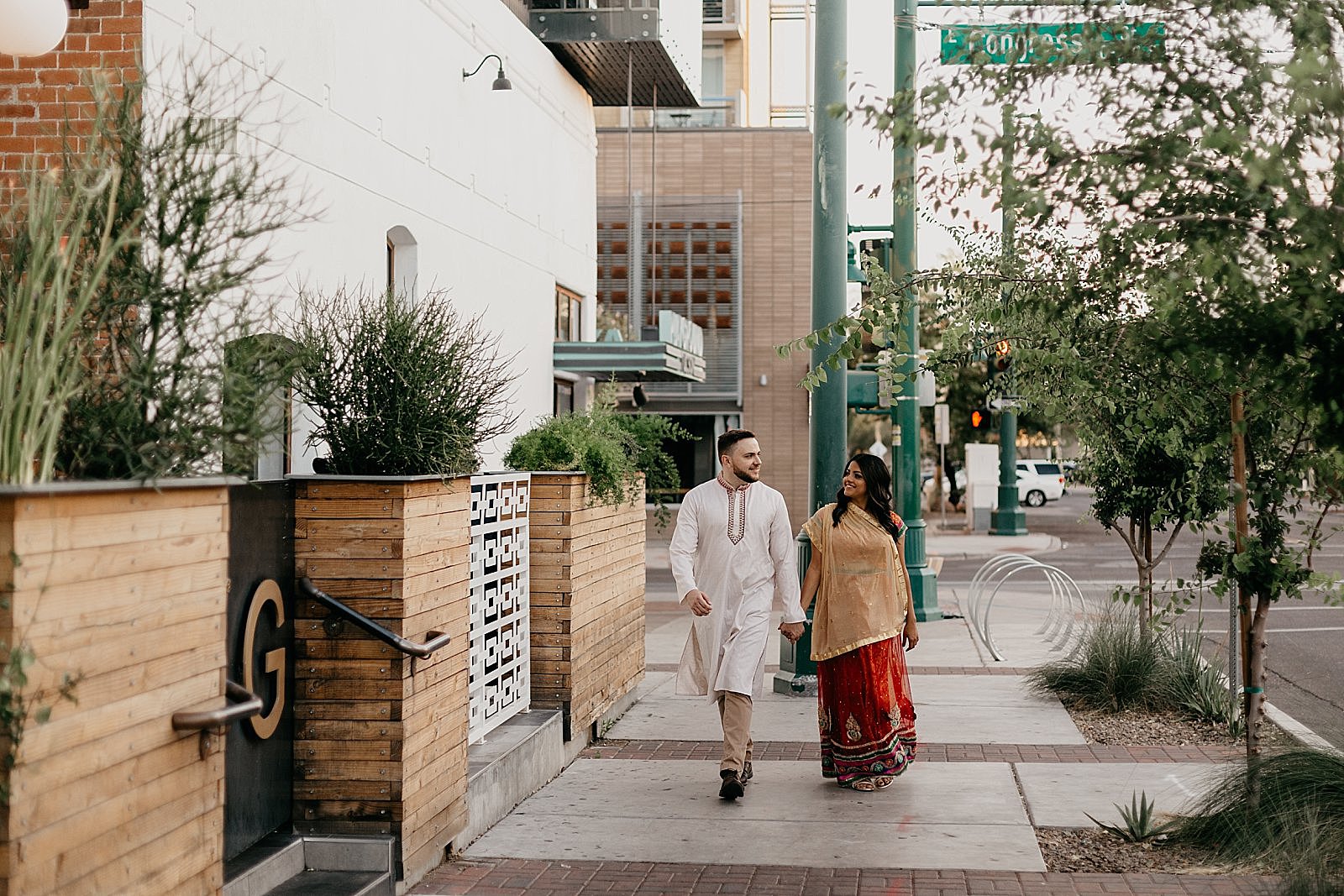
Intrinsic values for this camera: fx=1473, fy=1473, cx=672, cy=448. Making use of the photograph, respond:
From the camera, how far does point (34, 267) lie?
3.83 metres

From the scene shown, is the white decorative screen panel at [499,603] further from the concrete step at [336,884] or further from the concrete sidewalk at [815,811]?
the concrete step at [336,884]

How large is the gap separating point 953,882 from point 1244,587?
7.30 ft

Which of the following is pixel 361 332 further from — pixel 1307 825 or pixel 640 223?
pixel 640 223

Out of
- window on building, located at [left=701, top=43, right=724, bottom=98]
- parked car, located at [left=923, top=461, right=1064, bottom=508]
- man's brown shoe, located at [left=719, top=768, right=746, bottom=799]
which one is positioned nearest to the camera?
man's brown shoe, located at [left=719, top=768, right=746, bottom=799]

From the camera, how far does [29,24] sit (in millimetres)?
5320

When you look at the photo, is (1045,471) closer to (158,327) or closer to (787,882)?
(787,882)

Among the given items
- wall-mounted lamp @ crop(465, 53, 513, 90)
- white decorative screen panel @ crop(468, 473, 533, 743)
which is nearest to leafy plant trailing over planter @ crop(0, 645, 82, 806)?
white decorative screen panel @ crop(468, 473, 533, 743)

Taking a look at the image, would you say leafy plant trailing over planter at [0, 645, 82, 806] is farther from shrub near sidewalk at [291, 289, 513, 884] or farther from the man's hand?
the man's hand

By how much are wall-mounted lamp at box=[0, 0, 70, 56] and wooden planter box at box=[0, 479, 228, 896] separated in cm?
203

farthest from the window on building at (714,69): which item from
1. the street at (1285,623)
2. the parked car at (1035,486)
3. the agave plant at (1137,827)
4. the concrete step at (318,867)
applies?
the concrete step at (318,867)

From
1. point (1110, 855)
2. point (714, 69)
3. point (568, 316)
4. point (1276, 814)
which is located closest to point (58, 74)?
point (1110, 855)

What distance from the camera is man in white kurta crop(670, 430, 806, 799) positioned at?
26.6 ft

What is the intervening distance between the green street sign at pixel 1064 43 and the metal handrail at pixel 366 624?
3.01 meters

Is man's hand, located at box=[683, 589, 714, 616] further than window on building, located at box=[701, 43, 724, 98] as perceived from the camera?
No
